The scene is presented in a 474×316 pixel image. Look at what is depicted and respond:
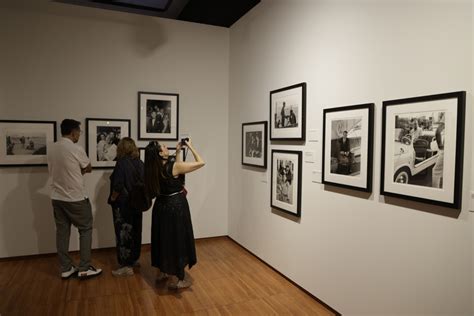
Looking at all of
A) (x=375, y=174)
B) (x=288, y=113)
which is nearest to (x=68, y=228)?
(x=288, y=113)

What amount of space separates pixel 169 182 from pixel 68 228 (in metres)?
1.40

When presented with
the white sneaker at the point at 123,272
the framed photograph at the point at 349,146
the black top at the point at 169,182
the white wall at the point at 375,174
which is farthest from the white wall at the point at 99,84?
the framed photograph at the point at 349,146

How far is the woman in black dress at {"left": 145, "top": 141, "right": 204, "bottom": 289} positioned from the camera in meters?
3.25

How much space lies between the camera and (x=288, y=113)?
3.52 metres

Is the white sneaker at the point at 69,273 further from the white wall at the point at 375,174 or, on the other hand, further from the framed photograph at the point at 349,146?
the framed photograph at the point at 349,146

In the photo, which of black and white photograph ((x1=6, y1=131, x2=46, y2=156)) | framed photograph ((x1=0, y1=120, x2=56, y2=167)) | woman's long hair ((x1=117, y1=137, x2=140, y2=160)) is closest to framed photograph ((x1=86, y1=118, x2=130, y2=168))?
framed photograph ((x1=0, y1=120, x2=56, y2=167))

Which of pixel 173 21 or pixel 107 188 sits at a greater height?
pixel 173 21

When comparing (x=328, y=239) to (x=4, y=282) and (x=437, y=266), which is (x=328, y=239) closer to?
(x=437, y=266)

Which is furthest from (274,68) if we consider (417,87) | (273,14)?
(417,87)

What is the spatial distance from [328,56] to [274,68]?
988mm

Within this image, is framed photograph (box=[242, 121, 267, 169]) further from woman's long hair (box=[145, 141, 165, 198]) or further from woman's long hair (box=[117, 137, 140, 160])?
woman's long hair (box=[117, 137, 140, 160])

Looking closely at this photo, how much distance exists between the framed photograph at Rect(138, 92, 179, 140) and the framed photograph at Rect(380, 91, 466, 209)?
3258 mm

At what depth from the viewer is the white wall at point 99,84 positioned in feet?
13.6

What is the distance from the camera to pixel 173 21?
480cm
